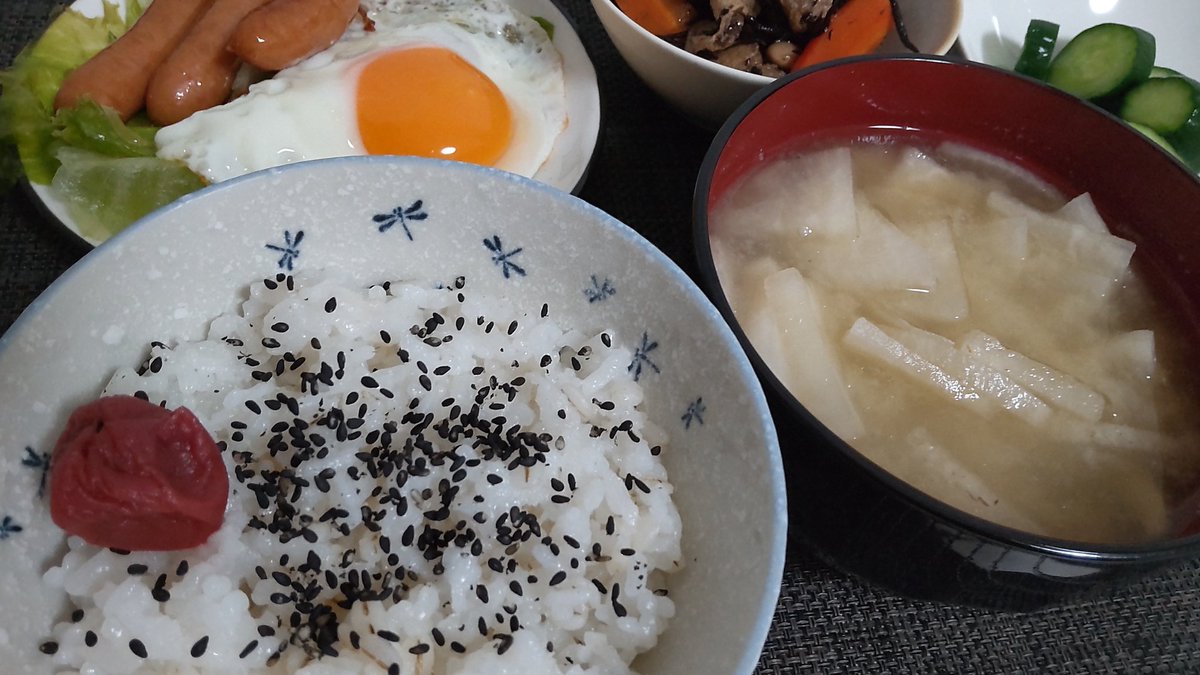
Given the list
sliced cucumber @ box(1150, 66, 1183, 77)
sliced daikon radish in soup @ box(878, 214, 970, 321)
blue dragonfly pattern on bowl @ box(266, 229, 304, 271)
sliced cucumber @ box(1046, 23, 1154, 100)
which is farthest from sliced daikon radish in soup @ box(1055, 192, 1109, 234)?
blue dragonfly pattern on bowl @ box(266, 229, 304, 271)

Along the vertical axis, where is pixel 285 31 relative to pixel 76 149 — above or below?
above

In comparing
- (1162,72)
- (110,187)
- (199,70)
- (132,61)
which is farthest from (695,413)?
(1162,72)

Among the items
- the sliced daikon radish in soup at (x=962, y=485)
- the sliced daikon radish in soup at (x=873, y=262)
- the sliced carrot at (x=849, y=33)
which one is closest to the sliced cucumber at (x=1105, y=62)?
the sliced carrot at (x=849, y=33)

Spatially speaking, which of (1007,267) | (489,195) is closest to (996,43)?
(1007,267)

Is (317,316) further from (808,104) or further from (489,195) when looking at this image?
(808,104)

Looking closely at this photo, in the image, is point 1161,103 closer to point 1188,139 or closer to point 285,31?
point 1188,139

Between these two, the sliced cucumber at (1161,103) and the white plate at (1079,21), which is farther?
the white plate at (1079,21)

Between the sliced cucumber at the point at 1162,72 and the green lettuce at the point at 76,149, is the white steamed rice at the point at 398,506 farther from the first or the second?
the sliced cucumber at the point at 1162,72
